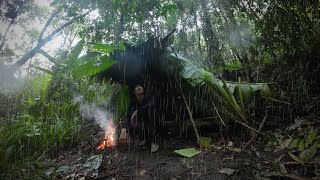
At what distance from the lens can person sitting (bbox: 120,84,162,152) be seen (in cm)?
427

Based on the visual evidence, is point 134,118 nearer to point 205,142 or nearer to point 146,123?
point 146,123

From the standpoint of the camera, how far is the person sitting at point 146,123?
427 cm

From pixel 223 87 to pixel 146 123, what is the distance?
1307mm

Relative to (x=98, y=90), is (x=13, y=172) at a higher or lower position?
lower

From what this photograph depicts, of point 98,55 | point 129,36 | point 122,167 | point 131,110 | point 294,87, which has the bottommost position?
point 122,167

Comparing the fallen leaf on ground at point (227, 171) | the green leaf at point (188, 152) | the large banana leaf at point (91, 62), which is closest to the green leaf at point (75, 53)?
the large banana leaf at point (91, 62)

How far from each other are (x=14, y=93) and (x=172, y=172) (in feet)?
20.3

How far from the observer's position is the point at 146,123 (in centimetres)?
429

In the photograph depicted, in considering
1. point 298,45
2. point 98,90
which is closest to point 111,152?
point 98,90

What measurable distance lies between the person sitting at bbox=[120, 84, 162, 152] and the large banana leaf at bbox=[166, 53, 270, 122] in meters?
0.66

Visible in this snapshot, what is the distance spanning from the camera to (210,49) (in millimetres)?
7105

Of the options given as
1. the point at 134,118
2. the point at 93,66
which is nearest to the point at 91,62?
the point at 93,66

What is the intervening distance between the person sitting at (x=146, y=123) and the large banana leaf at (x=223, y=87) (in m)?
0.66

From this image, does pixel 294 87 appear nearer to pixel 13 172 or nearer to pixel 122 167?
pixel 122 167
